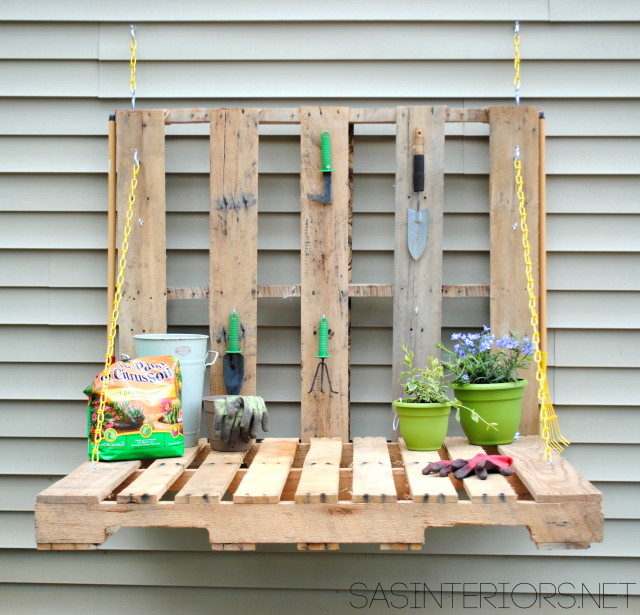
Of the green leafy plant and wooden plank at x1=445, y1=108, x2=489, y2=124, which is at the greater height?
wooden plank at x1=445, y1=108, x2=489, y2=124

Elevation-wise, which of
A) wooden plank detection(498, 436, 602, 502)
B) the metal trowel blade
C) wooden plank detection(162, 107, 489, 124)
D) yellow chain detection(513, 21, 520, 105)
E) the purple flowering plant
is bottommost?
wooden plank detection(498, 436, 602, 502)

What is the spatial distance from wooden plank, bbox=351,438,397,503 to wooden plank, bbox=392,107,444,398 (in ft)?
0.88

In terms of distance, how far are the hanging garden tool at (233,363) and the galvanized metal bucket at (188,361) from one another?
95mm

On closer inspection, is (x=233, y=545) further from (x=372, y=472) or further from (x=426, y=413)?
(x=426, y=413)

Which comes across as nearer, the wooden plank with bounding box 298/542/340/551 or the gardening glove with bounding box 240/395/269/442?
the wooden plank with bounding box 298/542/340/551

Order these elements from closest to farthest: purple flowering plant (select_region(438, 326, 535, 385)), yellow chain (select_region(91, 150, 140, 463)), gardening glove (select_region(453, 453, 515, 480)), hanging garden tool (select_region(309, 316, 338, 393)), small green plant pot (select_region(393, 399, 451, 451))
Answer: gardening glove (select_region(453, 453, 515, 480)) → yellow chain (select_region(91, 150, 140, 463)) → small green plant pot (select_region(393, 399, 451, 451)) → purple flowering plant (select_region(438, 326, 535, 385)) → hanging garden tool (select_region(309, 316, 338, 393))

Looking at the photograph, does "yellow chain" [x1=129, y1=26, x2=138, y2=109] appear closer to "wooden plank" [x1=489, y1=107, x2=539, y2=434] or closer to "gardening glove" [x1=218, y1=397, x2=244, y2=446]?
"gardening glove" [x1=218, y1=397, x2=244, y2=446]

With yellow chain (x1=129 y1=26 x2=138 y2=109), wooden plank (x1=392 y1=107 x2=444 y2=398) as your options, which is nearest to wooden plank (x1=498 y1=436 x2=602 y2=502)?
wooden plank (x1=392 y1=107 x2=444 y2=398)

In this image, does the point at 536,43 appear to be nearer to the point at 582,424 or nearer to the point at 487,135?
the point at 487,135

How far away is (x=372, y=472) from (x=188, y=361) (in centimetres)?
84

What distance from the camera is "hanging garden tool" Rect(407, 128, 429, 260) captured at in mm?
3023

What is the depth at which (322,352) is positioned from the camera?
3.00 meters

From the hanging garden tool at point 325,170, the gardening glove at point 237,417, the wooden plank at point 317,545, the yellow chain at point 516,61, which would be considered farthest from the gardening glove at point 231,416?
the yellow chain at point 516,61

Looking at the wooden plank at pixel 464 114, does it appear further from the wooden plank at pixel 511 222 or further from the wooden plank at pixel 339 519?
the wooden plank at pixel 339 519
